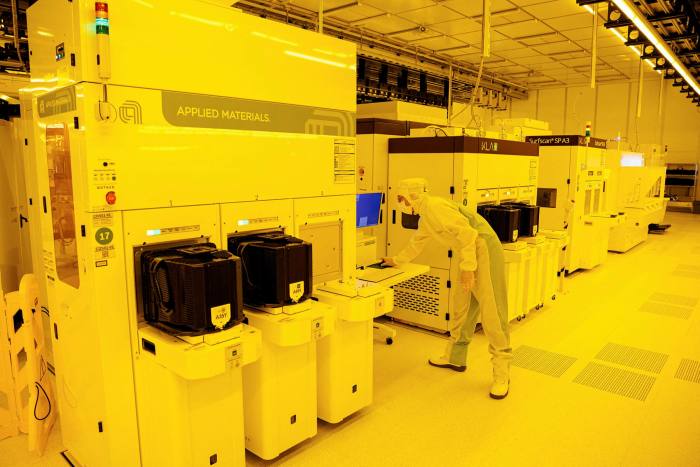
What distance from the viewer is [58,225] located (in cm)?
228

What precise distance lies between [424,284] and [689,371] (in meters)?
2.17

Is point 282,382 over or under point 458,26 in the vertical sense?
under

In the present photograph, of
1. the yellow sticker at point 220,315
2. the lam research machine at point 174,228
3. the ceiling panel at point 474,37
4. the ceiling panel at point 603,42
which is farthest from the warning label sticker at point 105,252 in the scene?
the ceiling panel at point 603,42

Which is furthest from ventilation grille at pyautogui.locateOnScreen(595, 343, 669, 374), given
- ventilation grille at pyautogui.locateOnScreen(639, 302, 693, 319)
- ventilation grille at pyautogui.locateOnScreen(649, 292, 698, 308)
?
ventilation grille at pyautogui.locateOnScreen(649, 292, 698, 308)

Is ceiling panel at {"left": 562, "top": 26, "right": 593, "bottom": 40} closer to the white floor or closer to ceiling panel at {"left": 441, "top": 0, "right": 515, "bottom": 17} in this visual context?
ceiling panel at {"left": 441, "top": 0, "right": 515, "bottom": 17}

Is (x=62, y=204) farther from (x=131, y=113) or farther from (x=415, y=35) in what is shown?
(x=415, y=35)

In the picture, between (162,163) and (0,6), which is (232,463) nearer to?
(162,163)

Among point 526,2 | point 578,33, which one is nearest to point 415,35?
point 526,2

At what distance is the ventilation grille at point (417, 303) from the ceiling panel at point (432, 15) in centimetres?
415

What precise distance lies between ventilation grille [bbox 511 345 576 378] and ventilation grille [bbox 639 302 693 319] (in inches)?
75.4

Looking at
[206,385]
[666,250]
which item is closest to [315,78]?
[206,385]

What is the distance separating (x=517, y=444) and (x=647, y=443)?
2.48 feet

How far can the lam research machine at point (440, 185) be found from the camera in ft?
13.6

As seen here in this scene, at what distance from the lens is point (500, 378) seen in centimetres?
334
